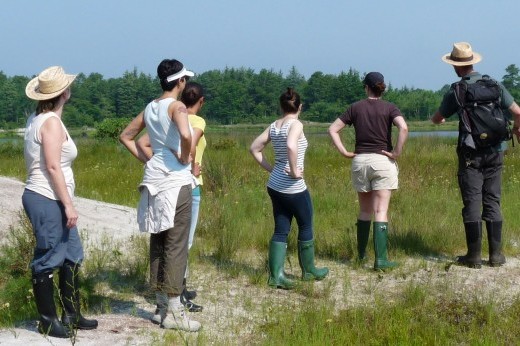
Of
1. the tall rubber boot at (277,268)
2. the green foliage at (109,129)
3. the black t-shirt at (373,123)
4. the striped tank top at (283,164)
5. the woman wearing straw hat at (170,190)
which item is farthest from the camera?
the green foliage at (109,129)

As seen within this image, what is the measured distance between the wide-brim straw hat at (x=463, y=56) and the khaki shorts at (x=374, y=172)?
41.5 inches

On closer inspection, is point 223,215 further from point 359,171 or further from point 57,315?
point 57,315

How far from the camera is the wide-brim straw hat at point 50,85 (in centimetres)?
456

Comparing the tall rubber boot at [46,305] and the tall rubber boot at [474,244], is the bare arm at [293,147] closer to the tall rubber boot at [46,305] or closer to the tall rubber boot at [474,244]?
the tall rubber boot at [474,244]

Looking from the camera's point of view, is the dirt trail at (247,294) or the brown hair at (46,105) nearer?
the brown hair at (46,105)

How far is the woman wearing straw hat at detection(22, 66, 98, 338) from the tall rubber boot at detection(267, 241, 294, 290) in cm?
178

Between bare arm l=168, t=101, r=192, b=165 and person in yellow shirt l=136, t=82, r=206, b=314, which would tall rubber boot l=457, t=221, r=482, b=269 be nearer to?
person in yellow shirt l=136, t=82, r=206, b=314

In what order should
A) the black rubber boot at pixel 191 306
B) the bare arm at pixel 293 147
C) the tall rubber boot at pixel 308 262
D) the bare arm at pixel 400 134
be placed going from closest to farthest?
the black rubber boot at pixel 191 306 < the bare arm at pixel 293 147 < the tall rubber boot at pixel 308 262 < the bare arm at pixel 400 134

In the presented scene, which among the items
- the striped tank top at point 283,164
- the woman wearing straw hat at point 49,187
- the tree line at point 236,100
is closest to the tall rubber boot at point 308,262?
the striped tank top at point 283,164

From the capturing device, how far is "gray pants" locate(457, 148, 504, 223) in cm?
646

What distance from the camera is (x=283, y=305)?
17.3 ft

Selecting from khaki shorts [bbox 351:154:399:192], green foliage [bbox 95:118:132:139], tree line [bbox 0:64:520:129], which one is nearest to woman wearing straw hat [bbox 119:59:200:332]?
khaki shorts [bbox 351:154:399:192]

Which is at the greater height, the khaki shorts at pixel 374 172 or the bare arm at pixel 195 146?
the bare arm at pixel 195 146

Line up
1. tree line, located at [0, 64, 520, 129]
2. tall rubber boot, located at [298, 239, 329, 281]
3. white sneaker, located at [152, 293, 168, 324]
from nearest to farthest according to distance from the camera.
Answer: white sneaker, located at [152, 293, 168, 324] → tall rubber boot, located at [298, 239, 329, 281] → tree line, located at [0, 64, 520, 129]
